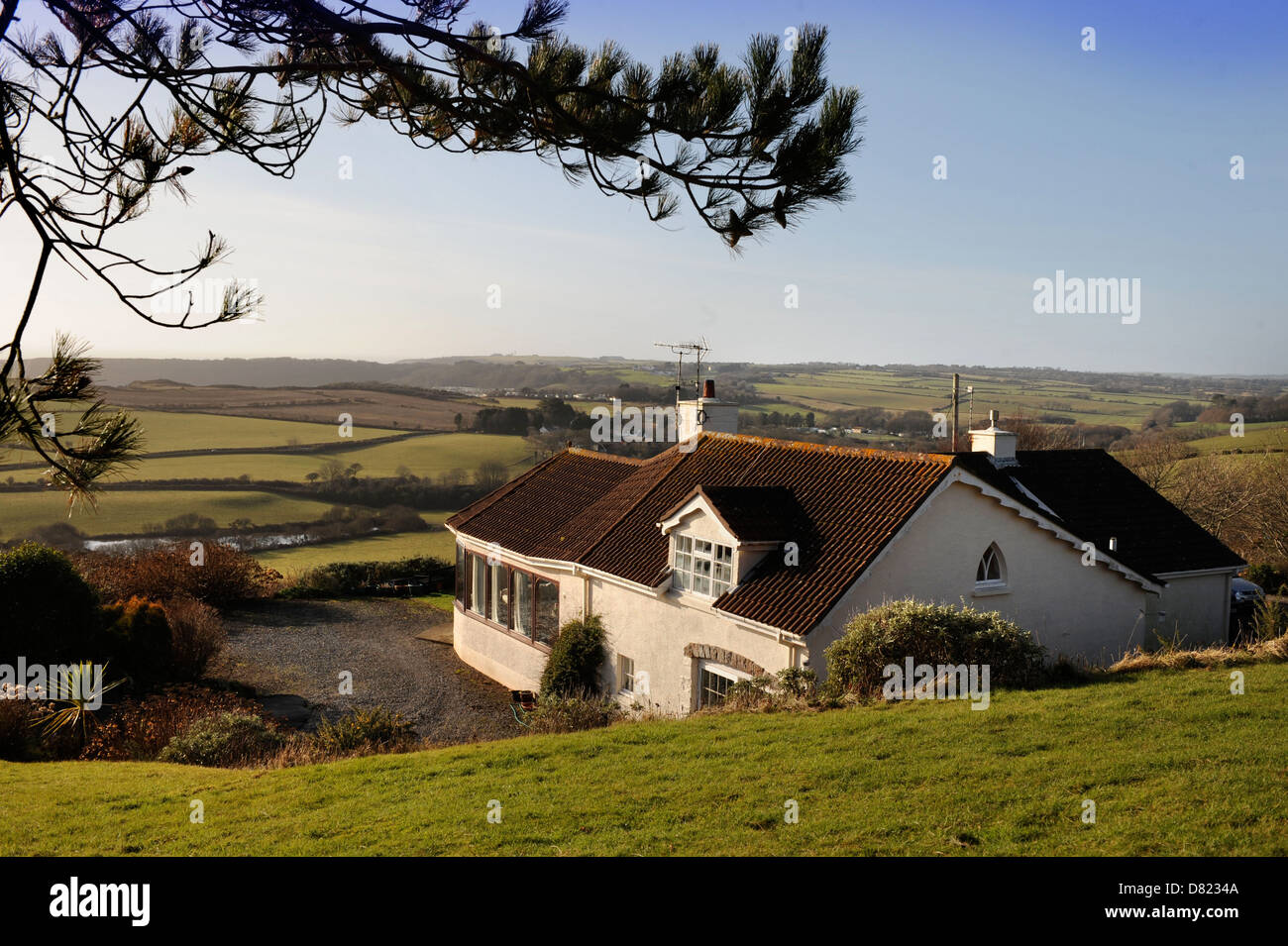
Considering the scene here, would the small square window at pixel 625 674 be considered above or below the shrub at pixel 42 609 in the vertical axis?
below

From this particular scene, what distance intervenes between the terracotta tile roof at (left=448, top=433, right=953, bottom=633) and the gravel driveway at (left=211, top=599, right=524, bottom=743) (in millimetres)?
4173

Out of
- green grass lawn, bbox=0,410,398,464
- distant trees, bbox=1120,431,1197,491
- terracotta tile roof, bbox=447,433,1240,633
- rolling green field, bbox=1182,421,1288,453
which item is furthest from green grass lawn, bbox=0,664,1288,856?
green grass lawn, bbox=0,410,398,464

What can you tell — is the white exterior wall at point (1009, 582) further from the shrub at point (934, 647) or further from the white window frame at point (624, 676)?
the white window frame at point (624, 676)

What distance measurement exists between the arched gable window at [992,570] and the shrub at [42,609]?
1973 centimetres

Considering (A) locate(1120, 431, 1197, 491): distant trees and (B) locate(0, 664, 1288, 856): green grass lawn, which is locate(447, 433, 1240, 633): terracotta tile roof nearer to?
(B) locate(0, 664, 1288, 856): green grass lawn

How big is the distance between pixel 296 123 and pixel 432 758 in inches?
316

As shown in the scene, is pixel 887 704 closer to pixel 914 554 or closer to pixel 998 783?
pixel 998 783

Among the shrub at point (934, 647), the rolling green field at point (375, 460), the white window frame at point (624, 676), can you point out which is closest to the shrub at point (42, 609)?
the white window frame at point (624, 676)

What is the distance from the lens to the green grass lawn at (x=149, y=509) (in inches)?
1844

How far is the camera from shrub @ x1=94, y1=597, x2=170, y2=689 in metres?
21.5

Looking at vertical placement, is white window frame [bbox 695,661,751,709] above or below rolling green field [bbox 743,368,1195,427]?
below

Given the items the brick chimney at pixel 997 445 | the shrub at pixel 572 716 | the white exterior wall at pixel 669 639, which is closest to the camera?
the shrub at pixel 572 716

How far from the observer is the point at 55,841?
9.16m
